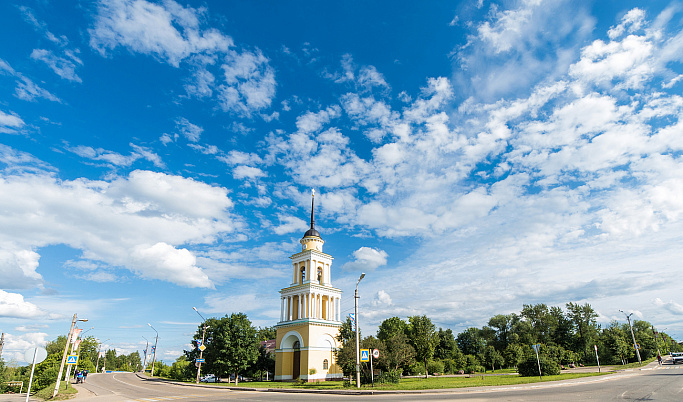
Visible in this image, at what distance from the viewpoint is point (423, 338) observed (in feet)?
151

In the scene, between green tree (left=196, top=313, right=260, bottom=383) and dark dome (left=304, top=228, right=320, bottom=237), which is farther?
dark dome (left=304, top=228, right=320, bottom=237)

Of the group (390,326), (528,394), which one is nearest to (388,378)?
(528,394)

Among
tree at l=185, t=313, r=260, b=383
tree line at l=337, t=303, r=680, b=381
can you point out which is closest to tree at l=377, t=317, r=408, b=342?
tree line at l=337, t=303, r=680, b=381

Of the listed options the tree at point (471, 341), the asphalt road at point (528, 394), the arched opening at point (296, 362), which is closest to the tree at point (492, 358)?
the tree at point (471, 341)

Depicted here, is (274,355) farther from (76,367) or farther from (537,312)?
(537,312)

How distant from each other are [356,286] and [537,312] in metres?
68.9

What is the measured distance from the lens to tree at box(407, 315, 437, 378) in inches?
1800

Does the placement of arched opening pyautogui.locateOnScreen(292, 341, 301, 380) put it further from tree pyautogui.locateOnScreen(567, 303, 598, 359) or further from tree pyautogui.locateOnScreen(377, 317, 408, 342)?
tree pyautogui.locateOnScreen(567, 303, 598, 359)

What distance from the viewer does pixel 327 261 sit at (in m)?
53.2

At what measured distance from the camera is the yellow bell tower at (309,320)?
45562 millimetres

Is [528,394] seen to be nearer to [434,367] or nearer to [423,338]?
[423,338]

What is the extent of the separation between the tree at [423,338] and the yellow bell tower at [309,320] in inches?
409

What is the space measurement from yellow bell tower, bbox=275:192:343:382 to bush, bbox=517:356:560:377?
20.9 metres

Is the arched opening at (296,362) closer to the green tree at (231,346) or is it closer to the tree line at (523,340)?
the green tree at (231,346)
